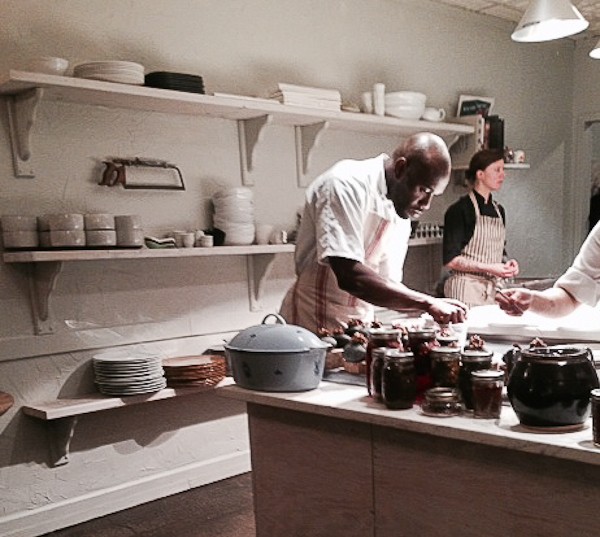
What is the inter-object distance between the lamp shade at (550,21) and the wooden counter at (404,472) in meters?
2.19

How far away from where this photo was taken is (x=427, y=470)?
4.57 ft

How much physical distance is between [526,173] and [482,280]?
1.72 metres

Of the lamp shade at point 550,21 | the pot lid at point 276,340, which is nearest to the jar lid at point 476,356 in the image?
the pot lid at point 276,340

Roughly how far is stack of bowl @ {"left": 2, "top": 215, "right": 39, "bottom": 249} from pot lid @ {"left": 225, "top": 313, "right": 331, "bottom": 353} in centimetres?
143

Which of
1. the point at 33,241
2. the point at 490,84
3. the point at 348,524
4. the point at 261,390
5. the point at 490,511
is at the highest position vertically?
the point at 490,84

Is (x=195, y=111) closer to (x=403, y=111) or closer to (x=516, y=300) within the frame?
(x=403, y=111)

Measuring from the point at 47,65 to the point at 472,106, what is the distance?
2963 millimetres

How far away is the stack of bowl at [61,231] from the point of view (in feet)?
8.94

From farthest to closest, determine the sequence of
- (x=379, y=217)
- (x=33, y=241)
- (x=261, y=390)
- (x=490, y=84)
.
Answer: (x=490, y=84)
(x=33, y=241)
(x=379, y=217)
(x=261, y=390)

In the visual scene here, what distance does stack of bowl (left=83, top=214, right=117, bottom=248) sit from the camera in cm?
282

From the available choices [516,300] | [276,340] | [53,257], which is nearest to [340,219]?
[516,300]

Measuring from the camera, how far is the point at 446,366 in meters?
1.42

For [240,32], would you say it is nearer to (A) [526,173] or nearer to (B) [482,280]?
(B) [482,280]

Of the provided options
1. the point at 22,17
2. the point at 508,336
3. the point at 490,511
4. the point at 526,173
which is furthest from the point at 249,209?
the point at 526,173
